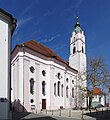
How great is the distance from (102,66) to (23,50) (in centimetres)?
1559

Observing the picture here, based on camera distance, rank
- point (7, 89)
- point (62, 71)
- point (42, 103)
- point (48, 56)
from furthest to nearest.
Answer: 1. point (62, 71)
2. point (48, 56)
3. point (42, 103)
4. point (7, 89)

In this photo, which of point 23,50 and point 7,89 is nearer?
point 7,89

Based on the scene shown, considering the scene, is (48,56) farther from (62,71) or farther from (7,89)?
(7,89)

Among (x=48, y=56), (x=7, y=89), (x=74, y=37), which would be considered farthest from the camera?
(x=74, y=37)

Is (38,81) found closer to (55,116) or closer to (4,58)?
(55,116)

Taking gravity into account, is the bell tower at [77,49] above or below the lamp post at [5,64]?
above

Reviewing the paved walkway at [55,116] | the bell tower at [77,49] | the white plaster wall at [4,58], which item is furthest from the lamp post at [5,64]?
the bell tower at [77,49]

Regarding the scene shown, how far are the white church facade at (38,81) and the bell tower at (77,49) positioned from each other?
6.44m

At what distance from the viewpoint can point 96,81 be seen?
1521 inches

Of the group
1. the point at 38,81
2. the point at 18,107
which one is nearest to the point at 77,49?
the point at 38,81

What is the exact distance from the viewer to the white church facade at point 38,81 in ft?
106

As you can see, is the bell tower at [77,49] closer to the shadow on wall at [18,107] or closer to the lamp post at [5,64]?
the shadow on wall at [18,107]

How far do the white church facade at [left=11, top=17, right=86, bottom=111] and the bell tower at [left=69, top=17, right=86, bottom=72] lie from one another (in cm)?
644

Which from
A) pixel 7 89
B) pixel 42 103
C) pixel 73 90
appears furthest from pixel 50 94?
pixel 7 89
